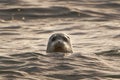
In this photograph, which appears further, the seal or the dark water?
the seal

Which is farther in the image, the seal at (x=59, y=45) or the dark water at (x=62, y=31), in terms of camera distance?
the seal at (x=59, y=45)

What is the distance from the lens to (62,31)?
18.5 m

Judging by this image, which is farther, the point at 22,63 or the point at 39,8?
the point at 39,8

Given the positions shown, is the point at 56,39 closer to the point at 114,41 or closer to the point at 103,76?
the point at 114,41

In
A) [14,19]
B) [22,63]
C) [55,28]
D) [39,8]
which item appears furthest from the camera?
[39,8]

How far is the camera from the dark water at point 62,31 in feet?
41.0

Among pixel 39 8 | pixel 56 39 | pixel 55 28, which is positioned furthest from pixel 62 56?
pixel 39 8

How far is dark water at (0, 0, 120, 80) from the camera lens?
12.5 meters

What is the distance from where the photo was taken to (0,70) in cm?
1252

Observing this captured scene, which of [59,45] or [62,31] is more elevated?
[59,45]

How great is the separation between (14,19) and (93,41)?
4276mm

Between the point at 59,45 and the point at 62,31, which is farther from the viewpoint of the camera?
the point at 62,31

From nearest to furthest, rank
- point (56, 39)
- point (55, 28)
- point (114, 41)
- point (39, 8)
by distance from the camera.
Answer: point (56, 39) → point (114, 41) → point (55, 28) → point (39, 8)

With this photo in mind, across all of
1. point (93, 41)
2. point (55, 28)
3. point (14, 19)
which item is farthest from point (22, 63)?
point (14, 19)
